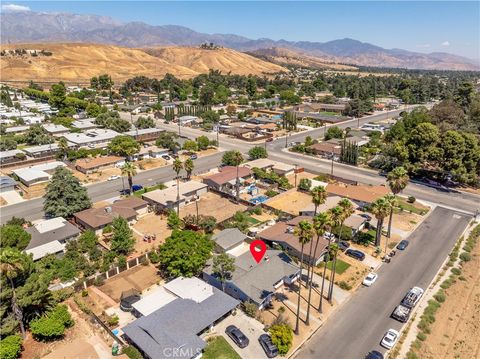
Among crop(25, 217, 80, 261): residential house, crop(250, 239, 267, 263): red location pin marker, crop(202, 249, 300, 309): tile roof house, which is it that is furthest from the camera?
crop(25, 217, 80, 261): residential house

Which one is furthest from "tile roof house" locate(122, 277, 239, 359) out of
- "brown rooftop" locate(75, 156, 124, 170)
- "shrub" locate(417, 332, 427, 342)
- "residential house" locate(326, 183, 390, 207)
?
"brown rooftop" locate(75, 156, 124, 170)

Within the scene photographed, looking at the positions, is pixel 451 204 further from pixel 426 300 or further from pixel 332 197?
pixel 426 300

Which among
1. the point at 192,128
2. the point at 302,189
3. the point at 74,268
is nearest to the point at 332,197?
the point at 302,189

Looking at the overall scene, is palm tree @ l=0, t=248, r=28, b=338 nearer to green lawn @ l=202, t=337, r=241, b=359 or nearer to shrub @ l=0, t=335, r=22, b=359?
shrub @ l=0, t=335, r=22, b=359

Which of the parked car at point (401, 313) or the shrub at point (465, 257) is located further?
the shrub at point (465, 257)

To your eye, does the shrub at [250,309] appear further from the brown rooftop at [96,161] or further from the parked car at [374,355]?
the brown rooftop at [96,161]

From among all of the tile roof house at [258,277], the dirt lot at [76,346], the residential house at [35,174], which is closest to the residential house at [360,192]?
the tile roof house at [258,277]
